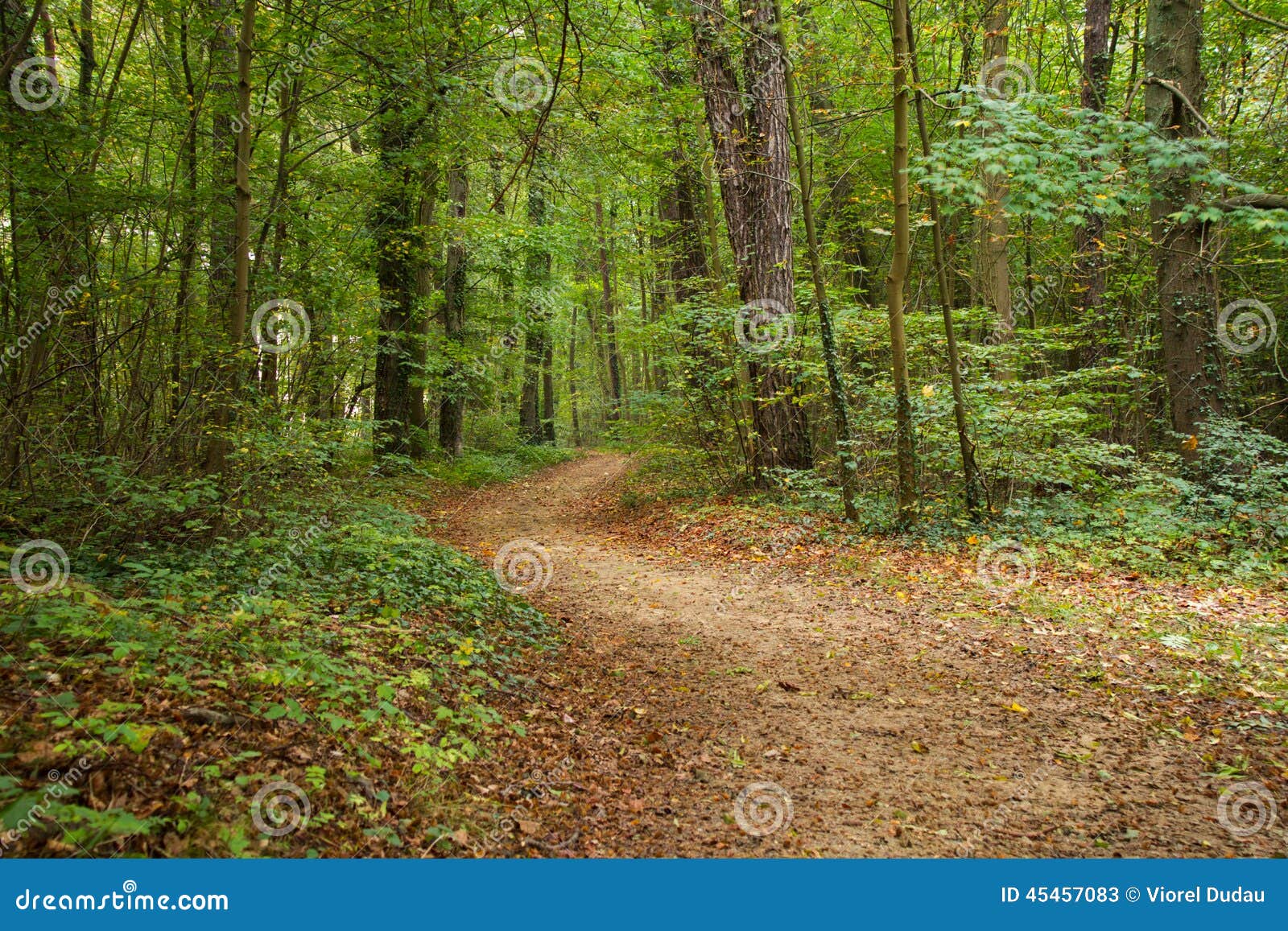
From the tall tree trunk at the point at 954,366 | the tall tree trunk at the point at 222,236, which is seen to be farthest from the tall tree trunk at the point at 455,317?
the tall tree trunk at the point at 954,366

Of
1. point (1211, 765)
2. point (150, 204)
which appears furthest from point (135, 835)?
point (150, 204)

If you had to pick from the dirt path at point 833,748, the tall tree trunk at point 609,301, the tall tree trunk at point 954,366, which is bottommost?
the dirt path at point 833,748

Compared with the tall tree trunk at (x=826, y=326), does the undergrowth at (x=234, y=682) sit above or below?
below

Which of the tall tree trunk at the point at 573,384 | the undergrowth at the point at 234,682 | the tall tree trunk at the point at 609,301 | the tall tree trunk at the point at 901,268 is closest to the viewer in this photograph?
the undergrowth at the point at 234,682

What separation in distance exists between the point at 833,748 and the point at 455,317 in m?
14.4

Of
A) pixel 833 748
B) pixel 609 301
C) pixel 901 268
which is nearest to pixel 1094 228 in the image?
pixel 901 268

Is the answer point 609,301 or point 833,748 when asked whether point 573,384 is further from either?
point 833,748

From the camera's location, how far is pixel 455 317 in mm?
16688

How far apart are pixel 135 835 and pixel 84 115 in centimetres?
651

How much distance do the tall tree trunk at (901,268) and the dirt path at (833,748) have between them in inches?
91.1

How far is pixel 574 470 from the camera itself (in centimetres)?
1972

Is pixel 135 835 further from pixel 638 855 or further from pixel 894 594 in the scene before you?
pixel 894 594

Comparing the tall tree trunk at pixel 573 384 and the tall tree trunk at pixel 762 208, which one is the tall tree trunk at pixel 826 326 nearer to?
the tall tree trunk at pixel 762 208

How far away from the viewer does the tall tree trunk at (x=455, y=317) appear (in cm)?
1561
